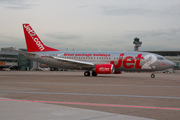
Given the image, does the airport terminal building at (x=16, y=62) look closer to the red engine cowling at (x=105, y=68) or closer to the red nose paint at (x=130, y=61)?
the red engine cowling at (x=105, y=68)

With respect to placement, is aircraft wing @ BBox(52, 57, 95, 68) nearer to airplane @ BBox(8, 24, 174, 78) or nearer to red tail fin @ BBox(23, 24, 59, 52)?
airplane @ BBox(8, 24, 174, 78)

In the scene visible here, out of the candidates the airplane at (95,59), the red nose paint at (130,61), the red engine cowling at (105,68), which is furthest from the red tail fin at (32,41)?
the red nose paint at (130,61)

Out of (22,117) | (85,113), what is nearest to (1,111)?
(22,117)

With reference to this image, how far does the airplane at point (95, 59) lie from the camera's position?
96.0 feet

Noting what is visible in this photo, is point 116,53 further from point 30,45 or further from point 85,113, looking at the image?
point 85,113

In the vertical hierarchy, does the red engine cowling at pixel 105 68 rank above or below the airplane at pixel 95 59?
below

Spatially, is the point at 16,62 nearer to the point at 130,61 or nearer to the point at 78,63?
the point at 78,63

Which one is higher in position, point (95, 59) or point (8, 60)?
point (8, 60)

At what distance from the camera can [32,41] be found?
34.1 meters

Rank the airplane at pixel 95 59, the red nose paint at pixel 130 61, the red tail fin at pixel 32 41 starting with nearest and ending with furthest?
the airplane at pixel 95 59
the red nose paint at pixel 130 61
the red tail fin at pixel 32 41

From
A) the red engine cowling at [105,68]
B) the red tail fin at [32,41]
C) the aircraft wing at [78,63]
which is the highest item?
the red tail fin at [32,41]

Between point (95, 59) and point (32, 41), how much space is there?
10280 millimetres

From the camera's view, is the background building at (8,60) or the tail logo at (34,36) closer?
the tail logo at (34,36)

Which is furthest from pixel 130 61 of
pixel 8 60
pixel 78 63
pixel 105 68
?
pixel 8 60
